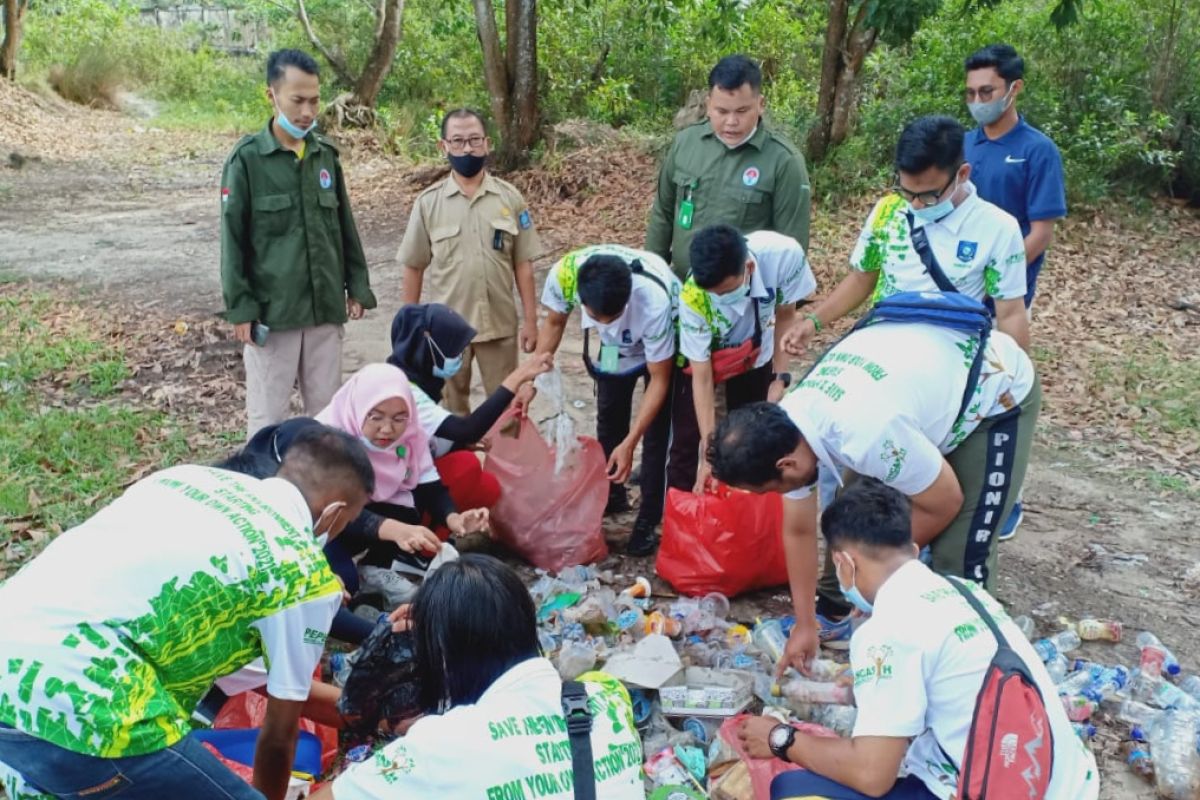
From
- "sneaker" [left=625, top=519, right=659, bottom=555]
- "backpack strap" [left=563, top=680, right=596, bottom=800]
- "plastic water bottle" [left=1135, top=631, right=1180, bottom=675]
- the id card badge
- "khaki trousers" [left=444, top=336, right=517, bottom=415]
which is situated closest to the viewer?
"backpack strap" [left=563, top=680, right=596, bottom=800]

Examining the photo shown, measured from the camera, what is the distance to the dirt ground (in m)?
4.18

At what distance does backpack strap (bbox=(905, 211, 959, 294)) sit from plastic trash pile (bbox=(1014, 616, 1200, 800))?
1.29m

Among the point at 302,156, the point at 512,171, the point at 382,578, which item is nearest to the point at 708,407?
the point at 382,578

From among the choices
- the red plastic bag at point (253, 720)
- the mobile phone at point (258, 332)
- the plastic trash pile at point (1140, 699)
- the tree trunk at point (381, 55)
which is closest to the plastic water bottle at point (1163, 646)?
the plastic trash pile at point (1140, 699)

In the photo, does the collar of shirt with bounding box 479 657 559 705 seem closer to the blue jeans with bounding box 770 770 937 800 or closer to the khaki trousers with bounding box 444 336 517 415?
the blue jeans with bounding box 770 770 937 800

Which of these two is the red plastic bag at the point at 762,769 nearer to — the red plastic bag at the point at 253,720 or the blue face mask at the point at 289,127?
the red plastic bag at the point at 253,720

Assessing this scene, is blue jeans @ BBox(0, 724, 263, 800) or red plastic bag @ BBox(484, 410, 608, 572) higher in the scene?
blue jeans @ BBox(0, 724, 263, 800)

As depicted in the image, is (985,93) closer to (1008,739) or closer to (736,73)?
(736,73)

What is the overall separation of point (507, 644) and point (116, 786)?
0.84 metres

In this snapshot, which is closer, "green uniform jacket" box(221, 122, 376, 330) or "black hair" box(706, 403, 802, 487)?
"black hair" box(706, 403, 802, 487)

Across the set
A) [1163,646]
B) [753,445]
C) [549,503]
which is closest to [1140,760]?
[1163,646]

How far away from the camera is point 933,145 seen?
3.27 m

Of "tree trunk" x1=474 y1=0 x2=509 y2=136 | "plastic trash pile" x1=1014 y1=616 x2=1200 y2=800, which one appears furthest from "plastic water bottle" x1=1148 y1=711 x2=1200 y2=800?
"tree trunk" x1=474 y1=0 x2=509 y2=136

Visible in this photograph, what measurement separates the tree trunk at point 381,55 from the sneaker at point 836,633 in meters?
13.0
